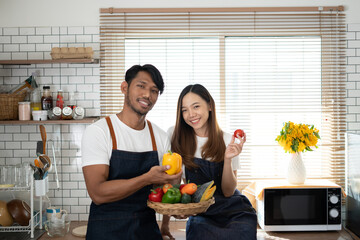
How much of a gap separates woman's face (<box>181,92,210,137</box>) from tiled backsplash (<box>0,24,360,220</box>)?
1.52 metres

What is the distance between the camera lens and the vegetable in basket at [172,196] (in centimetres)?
192

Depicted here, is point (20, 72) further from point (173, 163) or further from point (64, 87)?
point (173, 163)

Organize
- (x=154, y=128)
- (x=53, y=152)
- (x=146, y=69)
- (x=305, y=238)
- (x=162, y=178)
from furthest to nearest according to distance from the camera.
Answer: (x=53, y=152), (x=305, y=238), (x=154, y=128), (x=146, y=69), (x=162, y=178)

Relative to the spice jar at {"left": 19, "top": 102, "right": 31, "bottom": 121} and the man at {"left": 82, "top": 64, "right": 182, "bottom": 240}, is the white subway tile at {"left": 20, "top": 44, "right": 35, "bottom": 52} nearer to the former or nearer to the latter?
the spice jar at {"left": 19, "top": 102, "right": 31, "bottom": 121}

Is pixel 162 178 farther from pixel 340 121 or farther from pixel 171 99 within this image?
pixel 340 121

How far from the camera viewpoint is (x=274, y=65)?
12.7 feet

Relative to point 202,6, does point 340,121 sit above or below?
below

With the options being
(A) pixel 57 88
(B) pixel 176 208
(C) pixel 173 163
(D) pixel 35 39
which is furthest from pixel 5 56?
(B) pixel 176 208

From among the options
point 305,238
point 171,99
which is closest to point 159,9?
point 171,99

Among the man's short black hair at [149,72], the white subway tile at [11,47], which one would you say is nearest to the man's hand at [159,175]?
the man's short black hair at [149,72]

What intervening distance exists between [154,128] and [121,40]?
73.9 inches

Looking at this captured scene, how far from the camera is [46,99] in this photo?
363 cm

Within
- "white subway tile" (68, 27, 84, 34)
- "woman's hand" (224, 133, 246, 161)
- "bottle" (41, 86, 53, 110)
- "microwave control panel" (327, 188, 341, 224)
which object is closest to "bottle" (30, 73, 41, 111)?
"bottle" (41, 86, 53, 110)

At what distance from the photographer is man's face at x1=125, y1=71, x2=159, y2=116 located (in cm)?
201
